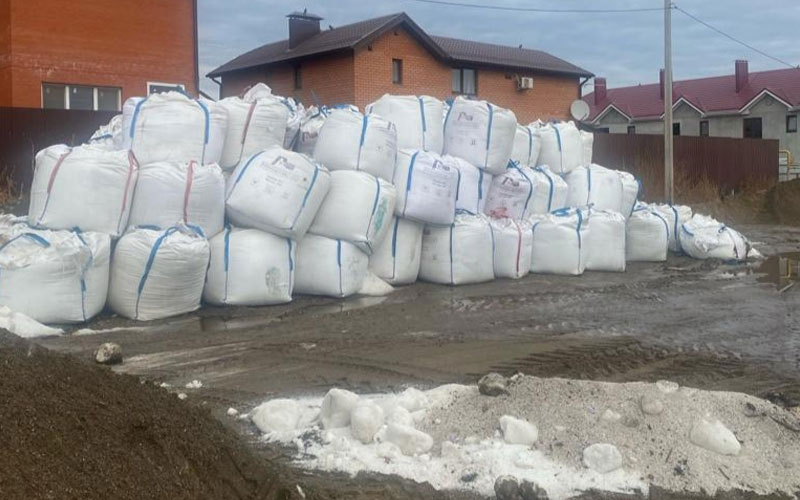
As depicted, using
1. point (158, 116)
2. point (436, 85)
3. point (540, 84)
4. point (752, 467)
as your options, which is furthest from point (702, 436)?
point (540, 84)

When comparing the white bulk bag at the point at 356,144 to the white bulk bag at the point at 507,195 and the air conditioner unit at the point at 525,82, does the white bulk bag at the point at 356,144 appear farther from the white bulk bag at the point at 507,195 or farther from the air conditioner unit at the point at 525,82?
the air conditioner unit at the point at 525,82

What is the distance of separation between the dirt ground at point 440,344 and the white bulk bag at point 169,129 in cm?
143

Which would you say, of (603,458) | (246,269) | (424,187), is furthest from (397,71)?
(603,458)

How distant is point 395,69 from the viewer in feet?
94.6

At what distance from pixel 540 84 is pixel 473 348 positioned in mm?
28368

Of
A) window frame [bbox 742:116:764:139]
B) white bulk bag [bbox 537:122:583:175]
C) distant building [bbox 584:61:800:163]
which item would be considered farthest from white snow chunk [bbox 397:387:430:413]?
window frame [bbox 742:116:764:139]

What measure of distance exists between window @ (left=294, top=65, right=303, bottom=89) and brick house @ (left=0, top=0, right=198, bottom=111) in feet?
36.2

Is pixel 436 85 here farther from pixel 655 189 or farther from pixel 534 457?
pixel 534 457

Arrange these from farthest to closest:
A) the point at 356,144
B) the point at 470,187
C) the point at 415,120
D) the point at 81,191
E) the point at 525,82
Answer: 1. the point at 525,82
2. the point at 470,187
3. the point at 415,120
4. the point at 356,144
5. the point at 81,191

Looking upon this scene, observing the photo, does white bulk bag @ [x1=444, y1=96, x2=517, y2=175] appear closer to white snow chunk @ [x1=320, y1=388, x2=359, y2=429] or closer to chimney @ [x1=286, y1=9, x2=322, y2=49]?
white snow chunk @ [x1=320, y1=388, x2=359, y2=429]

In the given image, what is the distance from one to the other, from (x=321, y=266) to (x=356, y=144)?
→ 51.0 inches

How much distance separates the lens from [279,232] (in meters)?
7.99

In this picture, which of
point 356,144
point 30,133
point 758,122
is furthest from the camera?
point 758,122

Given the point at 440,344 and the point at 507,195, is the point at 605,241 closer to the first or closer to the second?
the point at 507,195
